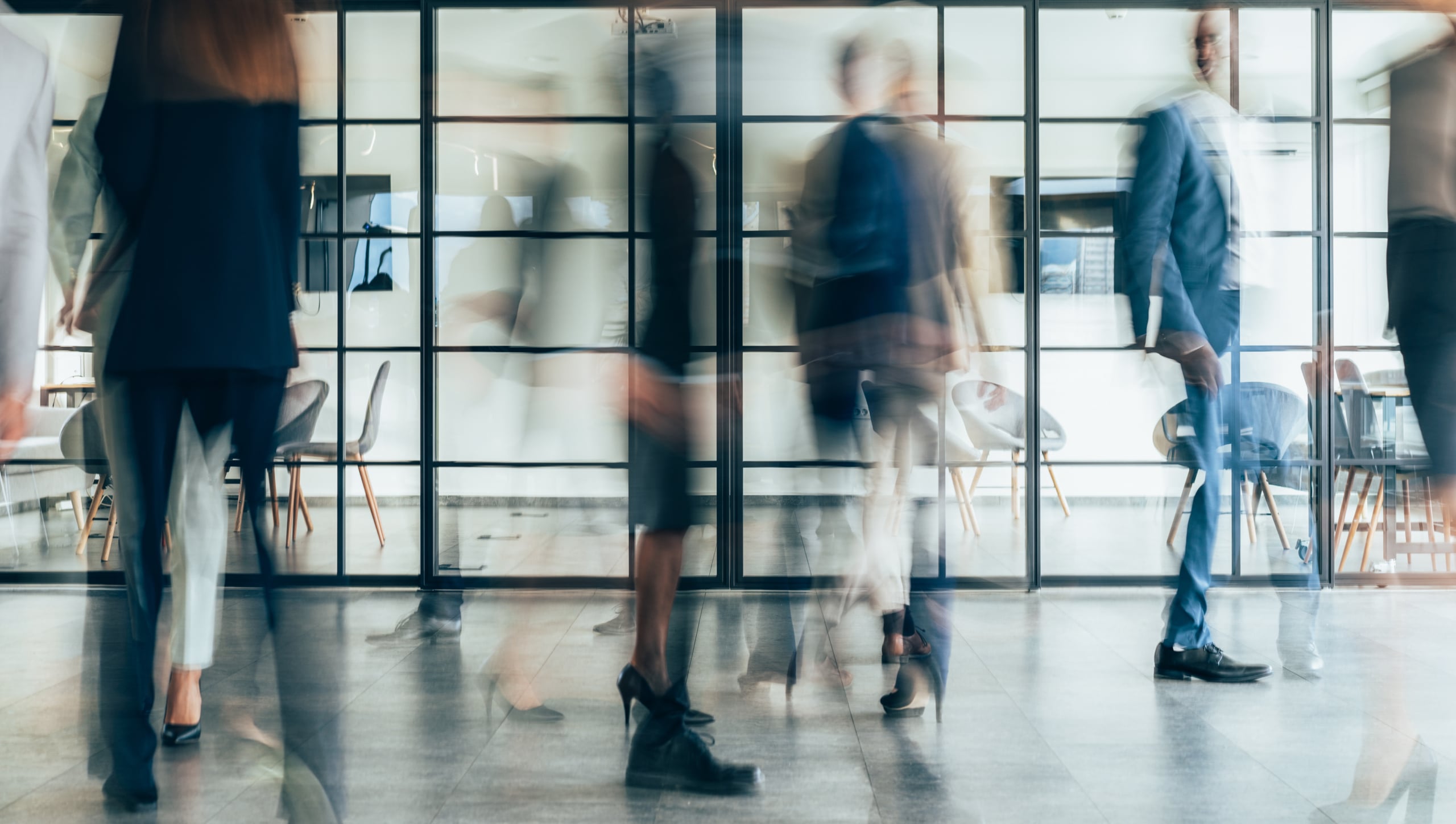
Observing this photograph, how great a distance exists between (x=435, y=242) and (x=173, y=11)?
255 centimetres

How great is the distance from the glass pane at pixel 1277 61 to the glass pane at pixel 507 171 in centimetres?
277

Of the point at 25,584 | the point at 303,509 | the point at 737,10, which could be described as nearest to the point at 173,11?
the point at 737,10

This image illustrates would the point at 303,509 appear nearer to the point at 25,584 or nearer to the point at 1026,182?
the point at 25,584

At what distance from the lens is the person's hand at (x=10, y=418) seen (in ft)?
6.02

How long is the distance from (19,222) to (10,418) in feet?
1.18

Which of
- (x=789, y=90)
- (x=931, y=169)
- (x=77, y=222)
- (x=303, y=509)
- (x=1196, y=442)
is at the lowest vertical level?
(x=303, y=509)

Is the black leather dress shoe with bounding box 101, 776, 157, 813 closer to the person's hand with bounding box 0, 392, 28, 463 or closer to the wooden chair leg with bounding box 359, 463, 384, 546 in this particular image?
the person's hand with bounding box 0, 392, 28, 463

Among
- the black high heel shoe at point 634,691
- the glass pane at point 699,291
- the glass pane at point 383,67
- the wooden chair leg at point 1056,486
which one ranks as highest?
the glass pane at point 383,67

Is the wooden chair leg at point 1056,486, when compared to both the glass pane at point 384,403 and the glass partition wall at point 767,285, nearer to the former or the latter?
the glass partition wall at point 767,285

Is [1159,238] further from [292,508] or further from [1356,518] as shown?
[292,508]

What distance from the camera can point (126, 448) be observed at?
192 cm

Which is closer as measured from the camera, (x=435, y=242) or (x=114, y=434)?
(x=114, y=434)

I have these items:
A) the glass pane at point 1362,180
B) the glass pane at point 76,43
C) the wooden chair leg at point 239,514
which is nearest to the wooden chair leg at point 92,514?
the wooden chair leg at point 239,514

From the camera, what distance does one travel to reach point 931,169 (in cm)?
266
